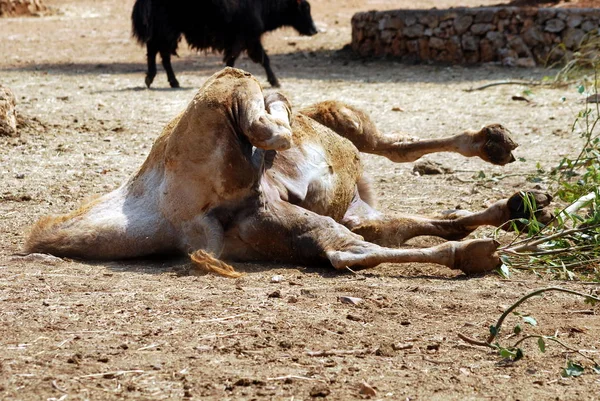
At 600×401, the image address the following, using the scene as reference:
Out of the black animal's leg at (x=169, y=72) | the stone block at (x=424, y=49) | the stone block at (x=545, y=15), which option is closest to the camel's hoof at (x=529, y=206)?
the black animal's leg at (x=169, y=72)

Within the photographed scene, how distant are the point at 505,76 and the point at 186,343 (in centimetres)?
1066

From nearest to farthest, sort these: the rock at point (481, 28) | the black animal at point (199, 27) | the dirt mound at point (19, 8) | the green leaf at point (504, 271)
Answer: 1. the green leaf at point (504, 271)
2. the black animal at point (199, 27)
3. the rock at point (481, 28)
4. the dirt mound at point (19, 8)

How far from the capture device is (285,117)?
458 cm

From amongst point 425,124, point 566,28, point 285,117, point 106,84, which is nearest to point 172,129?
point 285,117

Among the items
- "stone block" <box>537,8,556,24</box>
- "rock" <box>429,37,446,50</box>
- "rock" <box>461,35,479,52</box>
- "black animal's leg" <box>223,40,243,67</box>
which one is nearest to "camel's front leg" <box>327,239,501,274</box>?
"black animal's leg" <box>223,40,243,67</box>

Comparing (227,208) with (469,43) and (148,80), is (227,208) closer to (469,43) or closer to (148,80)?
(148,80)

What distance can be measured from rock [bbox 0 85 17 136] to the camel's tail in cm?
415

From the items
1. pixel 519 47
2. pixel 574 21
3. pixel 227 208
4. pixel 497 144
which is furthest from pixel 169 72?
pixel 227 208

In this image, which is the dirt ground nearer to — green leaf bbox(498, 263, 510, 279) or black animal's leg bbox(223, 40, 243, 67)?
green leaf bbox(498, 263, 510, 279)

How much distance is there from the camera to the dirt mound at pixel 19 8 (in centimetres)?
1934

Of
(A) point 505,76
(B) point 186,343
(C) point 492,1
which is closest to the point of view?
(B) point 186,343

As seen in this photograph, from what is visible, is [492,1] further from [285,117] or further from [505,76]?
[285,117]

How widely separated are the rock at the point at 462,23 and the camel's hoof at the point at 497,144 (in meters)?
9.54

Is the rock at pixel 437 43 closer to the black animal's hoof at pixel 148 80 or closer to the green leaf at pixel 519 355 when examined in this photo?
the black animal's hoof at pixel 148 80
